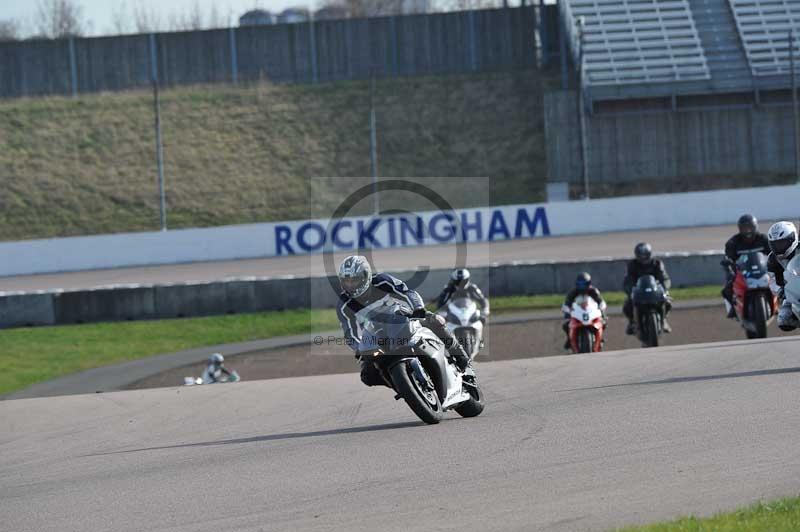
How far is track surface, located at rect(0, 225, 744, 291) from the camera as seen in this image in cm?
3003

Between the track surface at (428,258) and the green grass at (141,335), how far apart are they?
14.1 ft

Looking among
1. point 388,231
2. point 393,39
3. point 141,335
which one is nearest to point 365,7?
point 393,39

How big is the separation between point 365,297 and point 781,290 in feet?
14.3

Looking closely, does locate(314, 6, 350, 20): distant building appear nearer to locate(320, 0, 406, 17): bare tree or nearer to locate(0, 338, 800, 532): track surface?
locate(320, 0, 406, 17): bare tree

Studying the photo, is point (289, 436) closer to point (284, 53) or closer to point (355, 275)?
point (355, 275)

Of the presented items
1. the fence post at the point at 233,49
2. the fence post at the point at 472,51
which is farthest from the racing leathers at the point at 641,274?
the fence post at the point at 233,49

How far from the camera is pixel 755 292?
1522 cm

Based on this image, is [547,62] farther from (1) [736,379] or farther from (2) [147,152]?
(1) [736,379]

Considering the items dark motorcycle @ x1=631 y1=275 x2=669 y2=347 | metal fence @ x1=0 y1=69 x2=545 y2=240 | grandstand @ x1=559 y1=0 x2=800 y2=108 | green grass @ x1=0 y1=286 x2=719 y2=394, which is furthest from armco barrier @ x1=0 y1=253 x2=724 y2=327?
Result: grandstand @ x1=559 y1=0 x2=800 y2=108

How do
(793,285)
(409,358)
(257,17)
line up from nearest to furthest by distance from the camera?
(409,358)
(793,285)
(257,17)

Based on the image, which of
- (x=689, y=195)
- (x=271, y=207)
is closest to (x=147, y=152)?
(x=271, y=207)

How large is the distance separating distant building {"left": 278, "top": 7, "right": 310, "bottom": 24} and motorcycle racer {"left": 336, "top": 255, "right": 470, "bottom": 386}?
47.9 metres

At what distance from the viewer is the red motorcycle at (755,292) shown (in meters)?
15.1

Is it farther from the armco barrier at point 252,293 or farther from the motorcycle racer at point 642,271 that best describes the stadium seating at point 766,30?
the motorcycle racer at point 642,271
